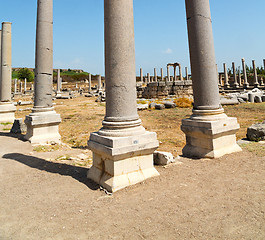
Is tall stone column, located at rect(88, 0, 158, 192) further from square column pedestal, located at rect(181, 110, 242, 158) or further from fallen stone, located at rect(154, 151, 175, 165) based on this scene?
square column pedestal, located at rect(181, 110, 242, 158)

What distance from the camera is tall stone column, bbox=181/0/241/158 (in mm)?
4441

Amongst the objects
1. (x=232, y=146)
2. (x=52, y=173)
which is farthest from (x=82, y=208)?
(x=232, y=146)

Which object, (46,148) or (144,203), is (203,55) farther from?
(46,148)

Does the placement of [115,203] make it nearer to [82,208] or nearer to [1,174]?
[82,208]

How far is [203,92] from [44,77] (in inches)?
220

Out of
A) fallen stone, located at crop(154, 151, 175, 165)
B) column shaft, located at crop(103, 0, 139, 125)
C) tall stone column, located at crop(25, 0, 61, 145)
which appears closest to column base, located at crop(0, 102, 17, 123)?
tall stone column, located at crop(25, 0, 61, 145)

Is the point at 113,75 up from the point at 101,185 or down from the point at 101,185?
up

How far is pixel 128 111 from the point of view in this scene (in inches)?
134

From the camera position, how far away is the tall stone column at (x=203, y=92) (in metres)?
4.44

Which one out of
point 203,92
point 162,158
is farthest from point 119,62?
point 203,92

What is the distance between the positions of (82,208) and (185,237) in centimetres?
137

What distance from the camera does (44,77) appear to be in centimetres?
678

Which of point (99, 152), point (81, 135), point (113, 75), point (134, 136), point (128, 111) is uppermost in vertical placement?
point (113, 75)

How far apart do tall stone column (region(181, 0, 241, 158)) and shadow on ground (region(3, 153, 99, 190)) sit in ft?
8.70
